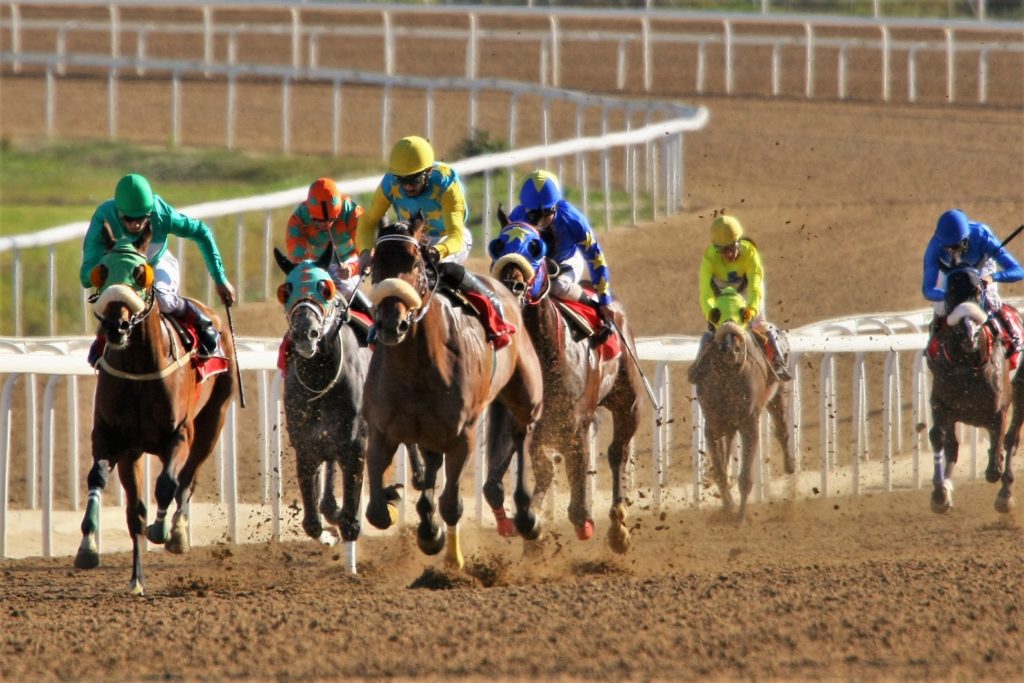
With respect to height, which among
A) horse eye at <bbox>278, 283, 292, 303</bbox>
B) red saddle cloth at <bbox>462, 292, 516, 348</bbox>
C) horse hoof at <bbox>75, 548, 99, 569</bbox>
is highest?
horse eye at <bbox>278, 283, 292, 303</bbox>

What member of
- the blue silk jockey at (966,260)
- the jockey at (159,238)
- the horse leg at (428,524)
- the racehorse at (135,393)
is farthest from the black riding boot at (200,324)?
the blue silk jockey at (966,260)

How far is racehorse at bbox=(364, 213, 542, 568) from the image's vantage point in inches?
277

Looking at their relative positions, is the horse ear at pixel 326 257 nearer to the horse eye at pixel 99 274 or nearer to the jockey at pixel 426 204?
the jockey at pixel 426 204

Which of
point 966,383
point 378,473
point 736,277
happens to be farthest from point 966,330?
point 378,473

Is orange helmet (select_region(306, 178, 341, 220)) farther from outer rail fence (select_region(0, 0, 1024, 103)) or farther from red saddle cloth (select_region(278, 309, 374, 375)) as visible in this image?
outer rail fence (select_region(0, 0, 1024, 103))

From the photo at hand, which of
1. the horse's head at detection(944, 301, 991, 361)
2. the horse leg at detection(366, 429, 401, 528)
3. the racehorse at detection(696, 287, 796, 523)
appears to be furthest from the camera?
the racehorse at detection(696, 287, 796, 523)

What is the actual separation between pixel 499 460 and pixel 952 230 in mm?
3705

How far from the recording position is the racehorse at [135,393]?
7.72m

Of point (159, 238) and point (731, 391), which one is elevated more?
point (159, 238)

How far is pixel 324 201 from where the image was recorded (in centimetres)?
923

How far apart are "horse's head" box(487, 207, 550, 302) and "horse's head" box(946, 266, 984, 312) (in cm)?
300

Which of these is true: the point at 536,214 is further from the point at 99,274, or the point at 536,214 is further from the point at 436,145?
the point at 436,145

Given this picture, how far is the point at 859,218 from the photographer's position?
18891mm

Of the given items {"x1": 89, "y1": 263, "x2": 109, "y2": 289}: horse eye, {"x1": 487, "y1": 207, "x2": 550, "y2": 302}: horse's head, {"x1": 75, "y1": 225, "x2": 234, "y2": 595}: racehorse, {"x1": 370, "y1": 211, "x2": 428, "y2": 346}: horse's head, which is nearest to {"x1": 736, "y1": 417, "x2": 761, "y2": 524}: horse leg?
{"x1": 487, "y1": 207, "x2": 550, "y2": 302}: horse's head
